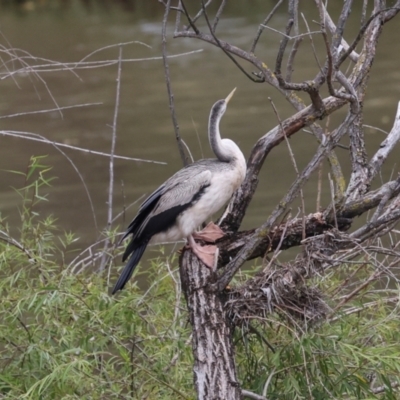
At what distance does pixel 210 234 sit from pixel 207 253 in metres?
0.17

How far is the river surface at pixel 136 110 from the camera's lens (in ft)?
24.3

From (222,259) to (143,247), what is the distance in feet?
1.18

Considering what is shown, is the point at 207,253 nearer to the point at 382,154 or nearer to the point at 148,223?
the point at 148,223

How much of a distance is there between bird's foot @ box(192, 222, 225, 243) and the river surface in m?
1.47

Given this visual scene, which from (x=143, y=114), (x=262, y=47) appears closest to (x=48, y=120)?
(x=143, y=114)

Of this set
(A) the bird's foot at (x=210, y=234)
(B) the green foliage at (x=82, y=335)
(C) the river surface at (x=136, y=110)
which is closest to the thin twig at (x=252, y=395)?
(B) the green foliage at (x=82, y=335)

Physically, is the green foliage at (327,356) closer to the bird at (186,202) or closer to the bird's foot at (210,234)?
the bird's foot at (210,234)

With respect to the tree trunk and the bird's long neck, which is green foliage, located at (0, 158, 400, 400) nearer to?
the tree trunk

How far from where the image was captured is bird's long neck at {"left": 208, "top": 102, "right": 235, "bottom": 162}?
3.20 meters

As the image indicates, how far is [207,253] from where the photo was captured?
9.31 ft

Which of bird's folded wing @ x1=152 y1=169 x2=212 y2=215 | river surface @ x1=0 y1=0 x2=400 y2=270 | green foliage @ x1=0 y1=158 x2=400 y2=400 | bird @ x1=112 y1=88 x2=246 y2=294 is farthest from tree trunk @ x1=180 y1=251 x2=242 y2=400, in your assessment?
river surface @ x1=0 y1=0 x2=400 y2=270

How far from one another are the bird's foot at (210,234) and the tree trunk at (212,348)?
30cm

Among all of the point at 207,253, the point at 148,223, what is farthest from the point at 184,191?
the point at 207,253

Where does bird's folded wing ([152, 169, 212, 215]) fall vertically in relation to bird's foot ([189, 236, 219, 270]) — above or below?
above
